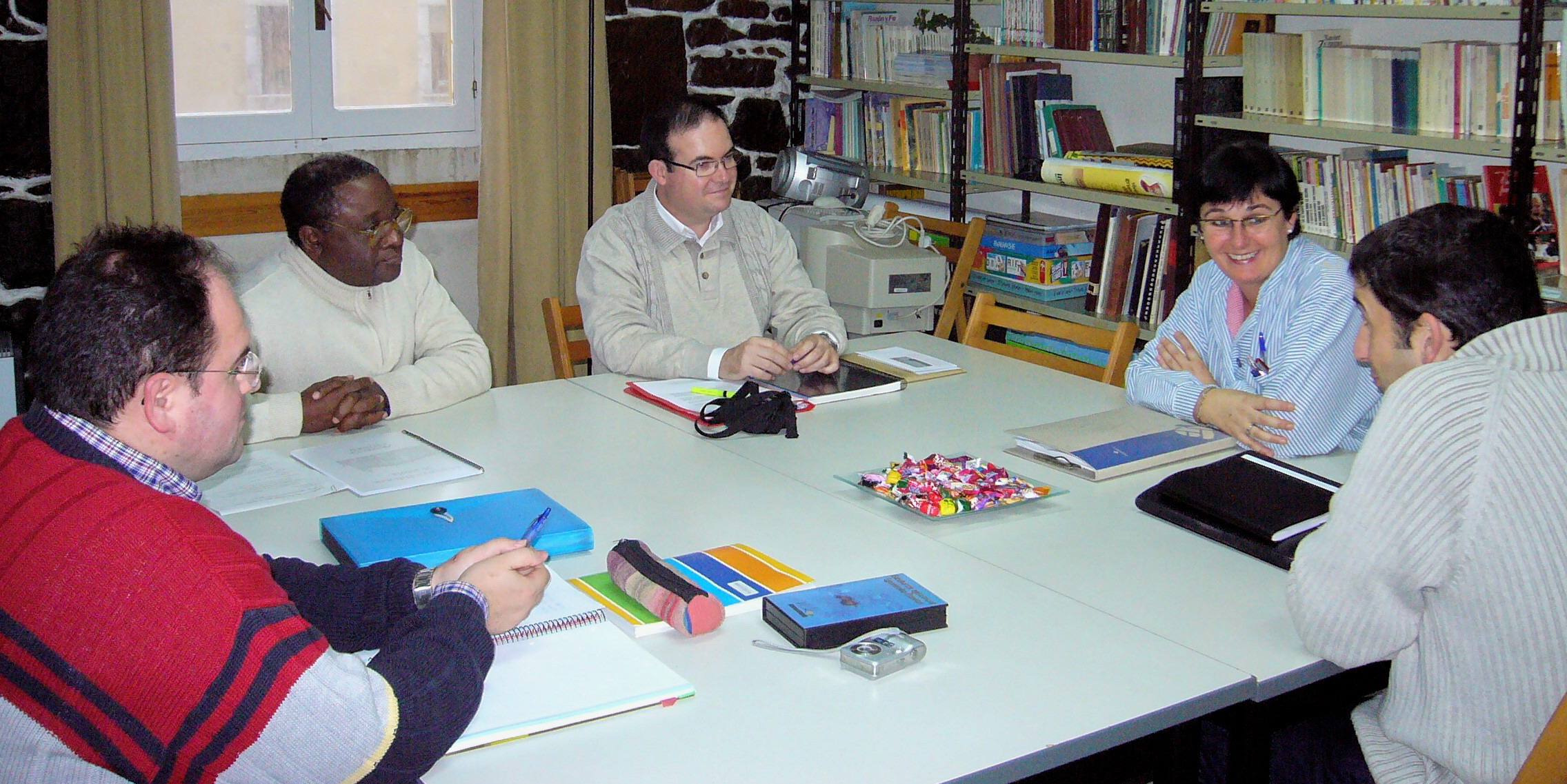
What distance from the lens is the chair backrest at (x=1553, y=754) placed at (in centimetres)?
124

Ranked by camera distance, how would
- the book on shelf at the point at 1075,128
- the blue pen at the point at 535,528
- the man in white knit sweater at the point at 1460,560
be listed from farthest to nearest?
1. the book on shelf at the point at 1075,128
2. the blue pen at the point at 535,528
3. the man in white knit sweater at the point at 1460,560

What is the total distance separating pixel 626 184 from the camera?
14.7 feet

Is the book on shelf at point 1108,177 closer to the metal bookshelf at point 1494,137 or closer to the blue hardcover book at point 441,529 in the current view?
the metal bookshelf at point 1494,137

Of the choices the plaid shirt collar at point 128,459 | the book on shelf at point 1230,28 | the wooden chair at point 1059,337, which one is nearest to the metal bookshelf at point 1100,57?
the book on shelf at point 1230,28

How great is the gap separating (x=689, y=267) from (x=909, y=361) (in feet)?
1.91

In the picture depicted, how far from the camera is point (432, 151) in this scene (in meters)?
4.22

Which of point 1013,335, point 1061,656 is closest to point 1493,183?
point 1013,335

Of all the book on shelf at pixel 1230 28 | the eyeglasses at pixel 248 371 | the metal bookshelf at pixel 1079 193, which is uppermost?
the book on shelf at pixel 1230 28

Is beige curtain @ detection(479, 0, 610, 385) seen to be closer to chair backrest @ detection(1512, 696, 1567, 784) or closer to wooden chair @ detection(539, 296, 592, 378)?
wooden chair @ detection(539, 296, 592, 378)

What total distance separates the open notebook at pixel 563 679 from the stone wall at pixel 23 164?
281 cm

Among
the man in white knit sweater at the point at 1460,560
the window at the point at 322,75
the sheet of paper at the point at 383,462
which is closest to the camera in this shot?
the man in white knit sweater at the point at 1460,560

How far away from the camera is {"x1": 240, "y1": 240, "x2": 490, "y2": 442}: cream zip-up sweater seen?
246cm

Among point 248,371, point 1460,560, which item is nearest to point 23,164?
point 248,371

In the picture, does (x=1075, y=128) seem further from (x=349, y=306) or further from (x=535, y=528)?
(x=535, y=528)
